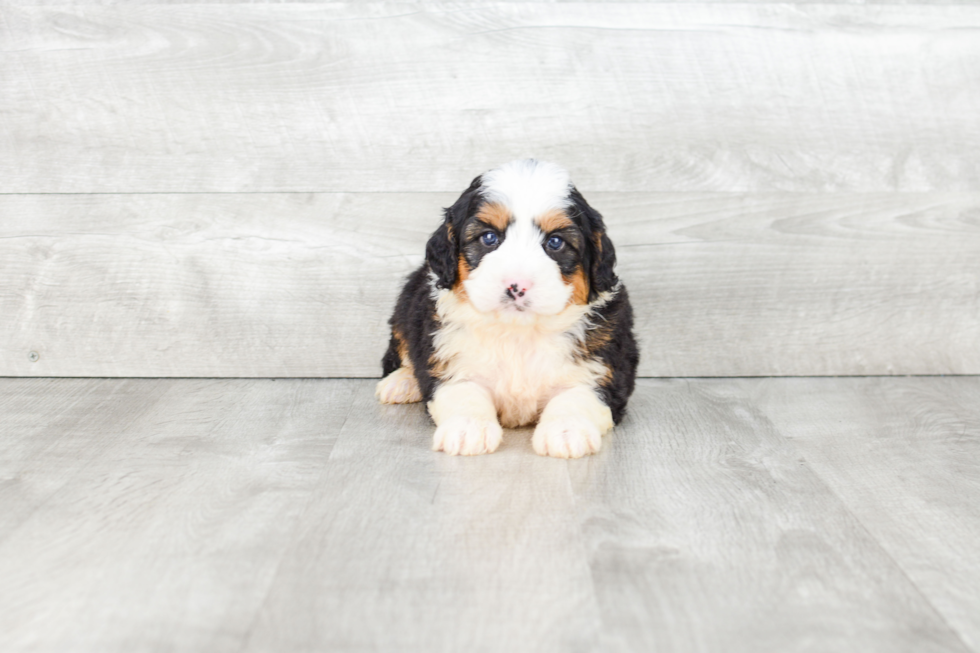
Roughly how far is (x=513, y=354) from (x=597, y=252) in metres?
0.38

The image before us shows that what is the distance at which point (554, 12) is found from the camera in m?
3.13

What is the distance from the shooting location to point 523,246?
2.30m

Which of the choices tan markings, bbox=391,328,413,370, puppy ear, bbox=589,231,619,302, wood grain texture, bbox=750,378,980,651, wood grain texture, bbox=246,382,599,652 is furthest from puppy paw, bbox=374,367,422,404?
wood grain texture, bbox=750,378,980,651

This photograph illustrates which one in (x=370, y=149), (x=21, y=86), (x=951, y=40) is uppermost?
(x=951, y=40)

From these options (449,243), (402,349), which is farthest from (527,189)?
(402,349)

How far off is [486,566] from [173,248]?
2.08m

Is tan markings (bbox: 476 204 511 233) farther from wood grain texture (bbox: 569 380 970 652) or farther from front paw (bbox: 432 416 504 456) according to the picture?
wood grain texture (bbox: 569 380 970 652)

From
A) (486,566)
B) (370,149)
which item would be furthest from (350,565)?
(370,149)

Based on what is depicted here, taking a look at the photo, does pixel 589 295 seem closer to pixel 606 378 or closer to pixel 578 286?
pixel 578 286

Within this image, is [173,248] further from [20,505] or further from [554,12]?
[554,12]

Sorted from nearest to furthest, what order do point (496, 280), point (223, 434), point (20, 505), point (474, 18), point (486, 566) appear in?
point (486, 566), point (20, 505), point (496, 280), point (223, 434), point (474, 18)

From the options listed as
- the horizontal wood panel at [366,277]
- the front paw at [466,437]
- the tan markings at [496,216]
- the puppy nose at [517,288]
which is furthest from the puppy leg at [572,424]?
the horizontal wood panel at [366,277]

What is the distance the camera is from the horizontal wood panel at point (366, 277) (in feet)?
10.6

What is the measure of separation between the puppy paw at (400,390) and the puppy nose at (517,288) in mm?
796
